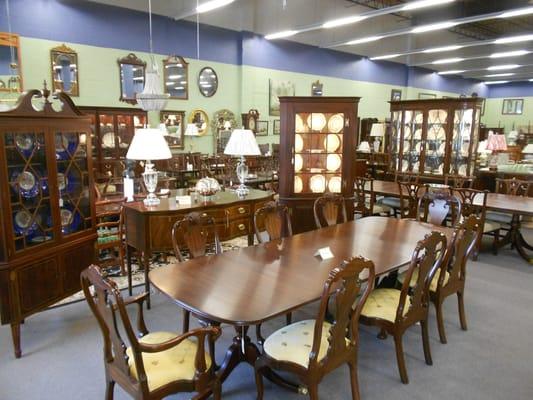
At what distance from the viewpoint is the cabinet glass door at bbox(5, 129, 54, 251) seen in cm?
272

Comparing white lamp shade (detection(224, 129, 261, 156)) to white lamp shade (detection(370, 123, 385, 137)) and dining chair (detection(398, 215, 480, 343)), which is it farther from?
white lamp shade (detection(370, 123, 385, 137))

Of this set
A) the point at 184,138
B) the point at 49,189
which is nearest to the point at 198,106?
the point at 184,138

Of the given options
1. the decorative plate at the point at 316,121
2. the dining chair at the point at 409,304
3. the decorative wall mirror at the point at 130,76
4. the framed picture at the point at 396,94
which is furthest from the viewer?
the framed picture at the point at 396,94

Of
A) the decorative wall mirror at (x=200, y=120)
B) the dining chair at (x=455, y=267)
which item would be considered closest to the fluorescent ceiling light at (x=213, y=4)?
the decorative wall mirror at (x=200, y=120)

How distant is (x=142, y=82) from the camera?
27.5 feet

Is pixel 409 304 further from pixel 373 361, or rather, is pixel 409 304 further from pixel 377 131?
pixel 377 131

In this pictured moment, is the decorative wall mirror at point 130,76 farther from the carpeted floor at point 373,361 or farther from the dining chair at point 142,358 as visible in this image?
the dining chair at point 142,358

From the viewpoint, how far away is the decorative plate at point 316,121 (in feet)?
15.5

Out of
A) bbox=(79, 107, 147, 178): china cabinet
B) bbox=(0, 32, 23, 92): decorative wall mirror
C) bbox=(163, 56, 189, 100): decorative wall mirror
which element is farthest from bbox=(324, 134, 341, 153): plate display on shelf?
bbox=(0, 32, 23, 92): decorative wall mirror

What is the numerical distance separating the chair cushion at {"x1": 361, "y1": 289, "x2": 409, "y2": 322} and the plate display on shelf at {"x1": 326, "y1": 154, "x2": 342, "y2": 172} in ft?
7.46

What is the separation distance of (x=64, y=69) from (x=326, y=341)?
733cm

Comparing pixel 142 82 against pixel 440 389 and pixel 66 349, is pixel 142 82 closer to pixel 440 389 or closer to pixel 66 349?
pixel 66 349

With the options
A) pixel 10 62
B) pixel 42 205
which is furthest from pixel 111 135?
pixel 42 205

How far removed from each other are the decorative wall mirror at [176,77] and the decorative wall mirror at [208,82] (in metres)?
0.37
